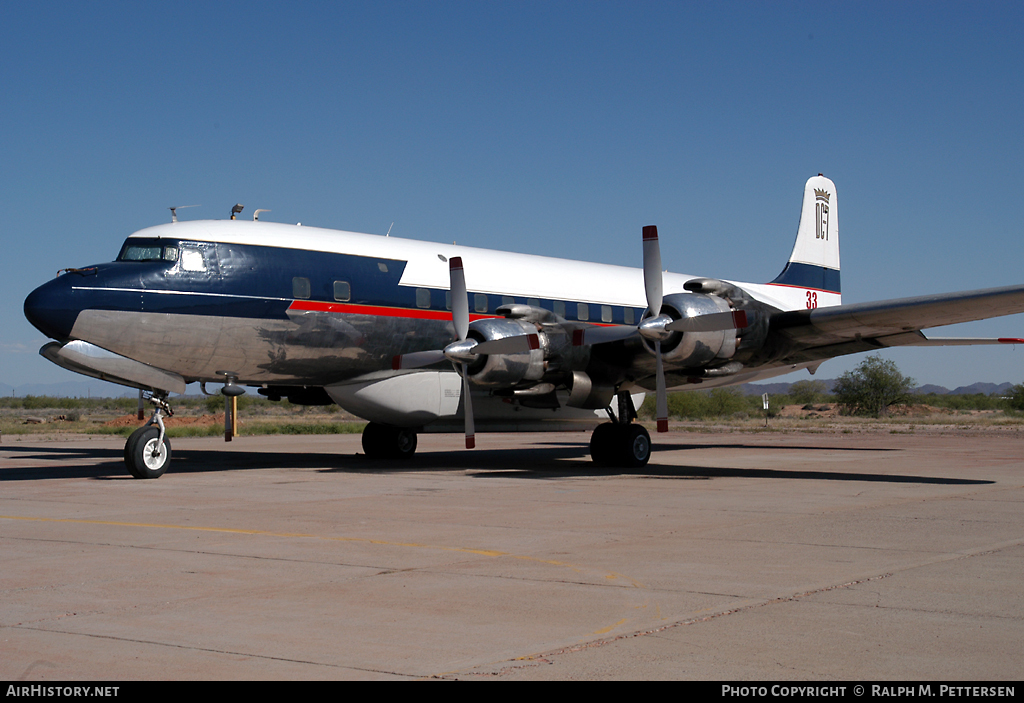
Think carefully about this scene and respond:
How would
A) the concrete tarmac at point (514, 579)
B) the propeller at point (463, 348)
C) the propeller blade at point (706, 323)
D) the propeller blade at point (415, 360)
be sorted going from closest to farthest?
1. the concrete tarmac at point (514, 579)
2. the propeller blade at point (706, 323)
3. the propeller at point (463, 348)
4. the propeller blade at point (415, 360)

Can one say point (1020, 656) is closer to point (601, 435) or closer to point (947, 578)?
point (947, 578)

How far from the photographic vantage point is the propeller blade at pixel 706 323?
14.5 metres

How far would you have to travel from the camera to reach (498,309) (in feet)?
54.0

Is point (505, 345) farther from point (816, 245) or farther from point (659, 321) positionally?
point (816, 245)

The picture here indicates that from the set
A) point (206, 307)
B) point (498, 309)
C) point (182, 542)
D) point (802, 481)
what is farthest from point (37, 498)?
point (802, 481)

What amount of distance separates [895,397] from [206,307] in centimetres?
5200

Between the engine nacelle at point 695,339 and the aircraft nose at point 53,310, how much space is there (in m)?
8.64

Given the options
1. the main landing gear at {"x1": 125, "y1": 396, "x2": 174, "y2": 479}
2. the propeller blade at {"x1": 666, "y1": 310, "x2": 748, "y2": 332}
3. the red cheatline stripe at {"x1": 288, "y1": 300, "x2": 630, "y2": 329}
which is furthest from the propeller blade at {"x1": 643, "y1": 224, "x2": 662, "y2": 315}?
the main landing gear at {"x1": 125, "y1": 396, "x2": 174, "y2": 479}

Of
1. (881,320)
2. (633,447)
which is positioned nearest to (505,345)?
(633,447)

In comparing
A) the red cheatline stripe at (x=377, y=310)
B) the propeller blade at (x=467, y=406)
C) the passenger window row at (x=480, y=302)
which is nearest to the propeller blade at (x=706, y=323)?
the red cheatline stripe at (x=377, y=310)

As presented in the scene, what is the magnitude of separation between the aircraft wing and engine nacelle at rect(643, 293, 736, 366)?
3.63ft

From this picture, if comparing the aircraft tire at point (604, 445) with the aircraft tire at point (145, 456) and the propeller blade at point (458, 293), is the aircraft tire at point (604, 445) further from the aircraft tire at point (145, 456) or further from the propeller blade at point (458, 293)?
the aircraft tire at point (145, 456)

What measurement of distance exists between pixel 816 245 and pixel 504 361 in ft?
38.4

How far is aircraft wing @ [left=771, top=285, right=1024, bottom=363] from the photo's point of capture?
13.8 meters
